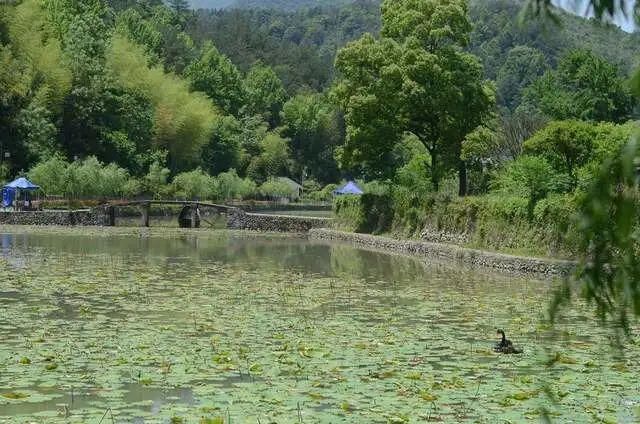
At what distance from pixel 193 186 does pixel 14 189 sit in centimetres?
1824

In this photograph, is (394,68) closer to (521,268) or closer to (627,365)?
(521,268)

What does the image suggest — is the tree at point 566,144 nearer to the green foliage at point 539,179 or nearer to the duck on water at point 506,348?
the green foliage at point 539,179

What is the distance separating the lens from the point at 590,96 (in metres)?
50.6

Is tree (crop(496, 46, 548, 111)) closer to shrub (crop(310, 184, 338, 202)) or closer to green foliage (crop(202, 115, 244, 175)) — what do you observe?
shrub (crop(310, 184, 338, 202))

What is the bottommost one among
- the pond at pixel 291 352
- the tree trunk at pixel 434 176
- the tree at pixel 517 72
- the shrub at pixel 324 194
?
the pond at pixel 291 352

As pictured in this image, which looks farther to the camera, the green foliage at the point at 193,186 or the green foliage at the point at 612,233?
the green foliage at the point at 193,186

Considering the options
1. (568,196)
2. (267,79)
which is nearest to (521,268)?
(568,196)

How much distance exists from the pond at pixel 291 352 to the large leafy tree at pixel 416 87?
14018 millimetres

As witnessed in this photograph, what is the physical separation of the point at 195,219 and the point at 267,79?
58.1 metres

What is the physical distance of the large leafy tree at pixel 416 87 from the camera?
3531cm

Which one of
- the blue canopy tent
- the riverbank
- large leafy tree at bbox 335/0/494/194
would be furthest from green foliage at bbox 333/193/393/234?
the blue canopy tent

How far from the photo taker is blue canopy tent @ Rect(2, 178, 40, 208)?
4738 cm

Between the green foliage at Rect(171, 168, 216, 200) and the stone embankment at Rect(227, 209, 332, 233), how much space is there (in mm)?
16549

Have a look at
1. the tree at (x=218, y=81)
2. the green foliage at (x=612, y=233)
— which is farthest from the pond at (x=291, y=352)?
the tree at (x=218, y=81)
